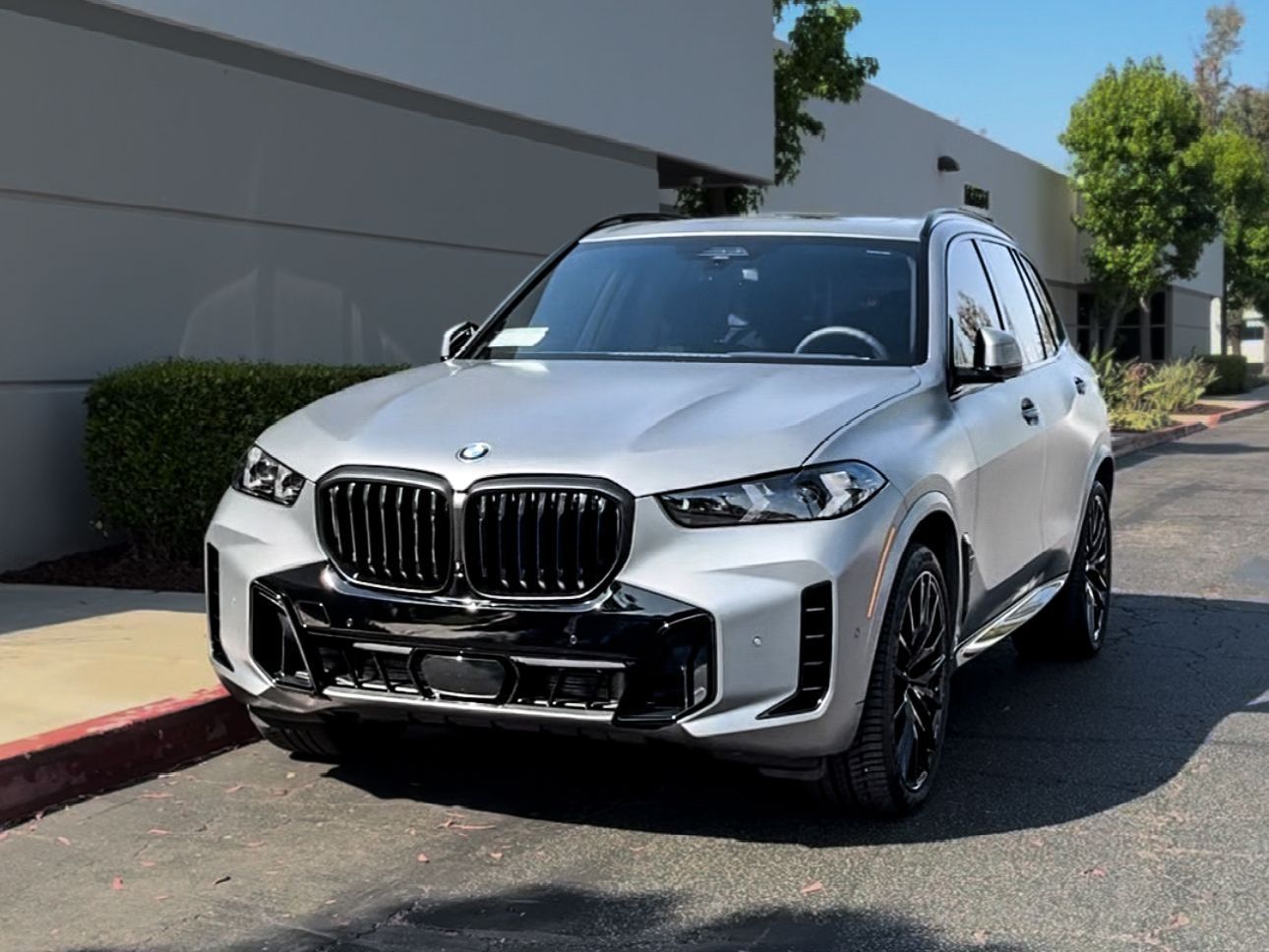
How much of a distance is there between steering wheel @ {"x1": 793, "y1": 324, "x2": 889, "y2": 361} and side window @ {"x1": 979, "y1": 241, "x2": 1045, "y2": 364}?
1.20m

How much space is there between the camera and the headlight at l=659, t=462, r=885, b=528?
13.9 ft

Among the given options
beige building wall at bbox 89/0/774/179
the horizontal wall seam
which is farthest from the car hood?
beige building wall at bbox 89/0/774/179

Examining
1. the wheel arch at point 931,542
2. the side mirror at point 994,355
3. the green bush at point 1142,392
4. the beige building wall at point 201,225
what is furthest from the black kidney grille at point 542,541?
the green bush at point 1142,392

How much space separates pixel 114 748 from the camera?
5.29 metres

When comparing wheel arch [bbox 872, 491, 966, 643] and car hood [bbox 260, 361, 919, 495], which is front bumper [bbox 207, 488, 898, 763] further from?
car hood [bbox 260, 361, 919, 495]

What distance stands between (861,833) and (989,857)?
0.39 meters

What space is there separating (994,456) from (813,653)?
5.43ft

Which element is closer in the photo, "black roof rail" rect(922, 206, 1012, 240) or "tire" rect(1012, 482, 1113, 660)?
"black roof rail" rect(922, 206, 1012, 240)

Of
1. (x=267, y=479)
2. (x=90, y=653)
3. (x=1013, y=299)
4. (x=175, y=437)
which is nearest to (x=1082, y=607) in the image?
(x=1013, y=299)

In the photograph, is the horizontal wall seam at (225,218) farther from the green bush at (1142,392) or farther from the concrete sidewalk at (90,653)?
the green bush at (1142,392)

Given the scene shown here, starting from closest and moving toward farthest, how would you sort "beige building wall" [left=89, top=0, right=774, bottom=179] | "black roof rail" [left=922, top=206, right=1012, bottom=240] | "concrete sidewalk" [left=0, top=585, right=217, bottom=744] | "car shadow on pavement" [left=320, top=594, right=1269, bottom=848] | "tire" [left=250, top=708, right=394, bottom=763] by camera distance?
"car shadow on pavement" [left=320, top=594, right=1269, bottom=848] < "tire" [left=250, top=708, right=394, bottom=763] < "concrete sidewalk" [left=0, top=585, right=217, bottom=744] < "black roof rail" [left=922, top=206, right=1012, bottom=240] < "beige building wall" [left=89, top=0, right=774, bottom=179]

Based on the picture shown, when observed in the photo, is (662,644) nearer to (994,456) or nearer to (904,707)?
(904,707)

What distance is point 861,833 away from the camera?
471 cm

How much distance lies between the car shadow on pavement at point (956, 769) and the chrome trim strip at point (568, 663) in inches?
13.8
